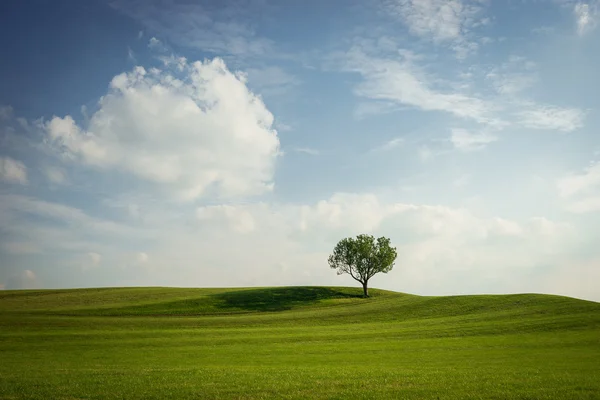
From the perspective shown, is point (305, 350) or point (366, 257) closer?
point (305, 350)

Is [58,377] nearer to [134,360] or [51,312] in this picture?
[134,360]

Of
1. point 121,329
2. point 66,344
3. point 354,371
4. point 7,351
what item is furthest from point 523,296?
point 7,351

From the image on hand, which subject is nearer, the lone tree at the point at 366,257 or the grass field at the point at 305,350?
the grass field at the point at 305,350

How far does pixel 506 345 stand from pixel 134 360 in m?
35.0

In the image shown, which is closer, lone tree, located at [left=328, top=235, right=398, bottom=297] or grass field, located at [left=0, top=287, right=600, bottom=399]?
grass field, located at [left=0, top=287, right=600, bottom=399]

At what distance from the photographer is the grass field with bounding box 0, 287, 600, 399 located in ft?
66.7

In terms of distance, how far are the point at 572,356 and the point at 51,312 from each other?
77250 mm

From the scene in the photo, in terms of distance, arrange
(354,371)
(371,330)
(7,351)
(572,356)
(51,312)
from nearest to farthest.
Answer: (354,371) < (572,356) < (7,351) < (371,330) < (51,312)

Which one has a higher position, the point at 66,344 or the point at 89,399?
the point at 89,399

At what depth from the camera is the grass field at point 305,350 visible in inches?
801

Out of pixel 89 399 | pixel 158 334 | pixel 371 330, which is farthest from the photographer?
pixel 371 330

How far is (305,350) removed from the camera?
122ft

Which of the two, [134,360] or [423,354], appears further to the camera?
[423,354]

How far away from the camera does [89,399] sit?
1844 cm
